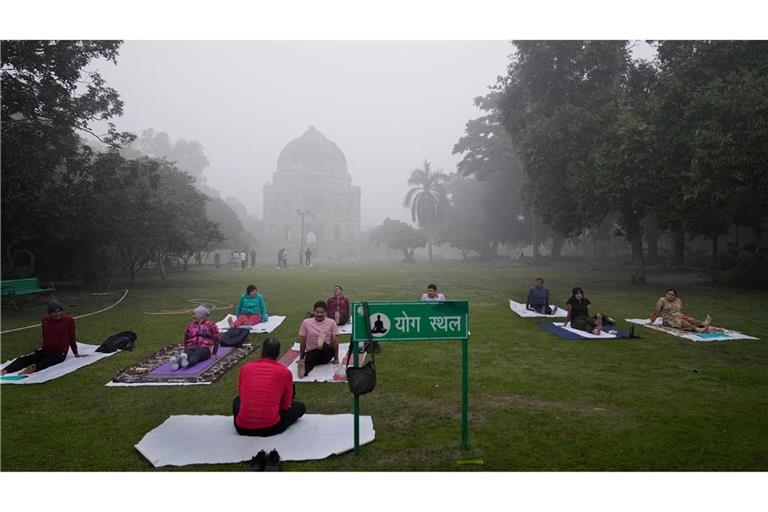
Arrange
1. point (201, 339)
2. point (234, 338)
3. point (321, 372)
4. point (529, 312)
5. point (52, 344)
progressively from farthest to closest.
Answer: point (529, 312) → point (234, 338) → point (201, 339) → point (52, 344) → point (321, 372)

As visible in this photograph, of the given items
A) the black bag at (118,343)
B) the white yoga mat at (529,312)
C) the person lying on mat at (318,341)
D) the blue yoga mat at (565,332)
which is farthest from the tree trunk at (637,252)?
the black bag at (118,343)

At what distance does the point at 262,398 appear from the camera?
5301mm

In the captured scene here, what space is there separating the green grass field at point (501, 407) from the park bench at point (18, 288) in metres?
5.21

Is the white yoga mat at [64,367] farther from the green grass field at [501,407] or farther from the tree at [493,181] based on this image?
the tree at [493,181]

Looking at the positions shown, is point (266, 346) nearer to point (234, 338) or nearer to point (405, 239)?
point (234, 338)

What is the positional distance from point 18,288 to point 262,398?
604 inches

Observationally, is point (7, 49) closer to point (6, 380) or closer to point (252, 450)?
point (6, 380)

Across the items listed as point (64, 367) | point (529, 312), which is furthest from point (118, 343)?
point (529, 312)

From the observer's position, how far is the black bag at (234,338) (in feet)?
32.1

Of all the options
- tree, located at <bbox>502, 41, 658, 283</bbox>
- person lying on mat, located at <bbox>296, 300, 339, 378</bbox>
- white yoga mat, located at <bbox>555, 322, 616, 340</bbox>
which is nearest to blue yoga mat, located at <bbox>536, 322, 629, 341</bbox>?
white yoga mat, located at <bbox>555, 322, 616, 340</bbox>

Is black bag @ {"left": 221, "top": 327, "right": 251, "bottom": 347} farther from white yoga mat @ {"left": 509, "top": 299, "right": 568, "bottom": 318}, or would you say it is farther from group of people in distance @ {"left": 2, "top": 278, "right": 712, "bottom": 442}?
white yoga mat @ {"left": 509, "top": 299, "right": 568, "bottom": 318}

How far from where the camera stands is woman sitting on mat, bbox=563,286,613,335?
11.1 meters

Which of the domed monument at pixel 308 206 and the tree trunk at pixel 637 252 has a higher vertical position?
the domed monument at pixel 308 206

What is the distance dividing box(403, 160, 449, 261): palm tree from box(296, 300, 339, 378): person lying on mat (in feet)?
174
